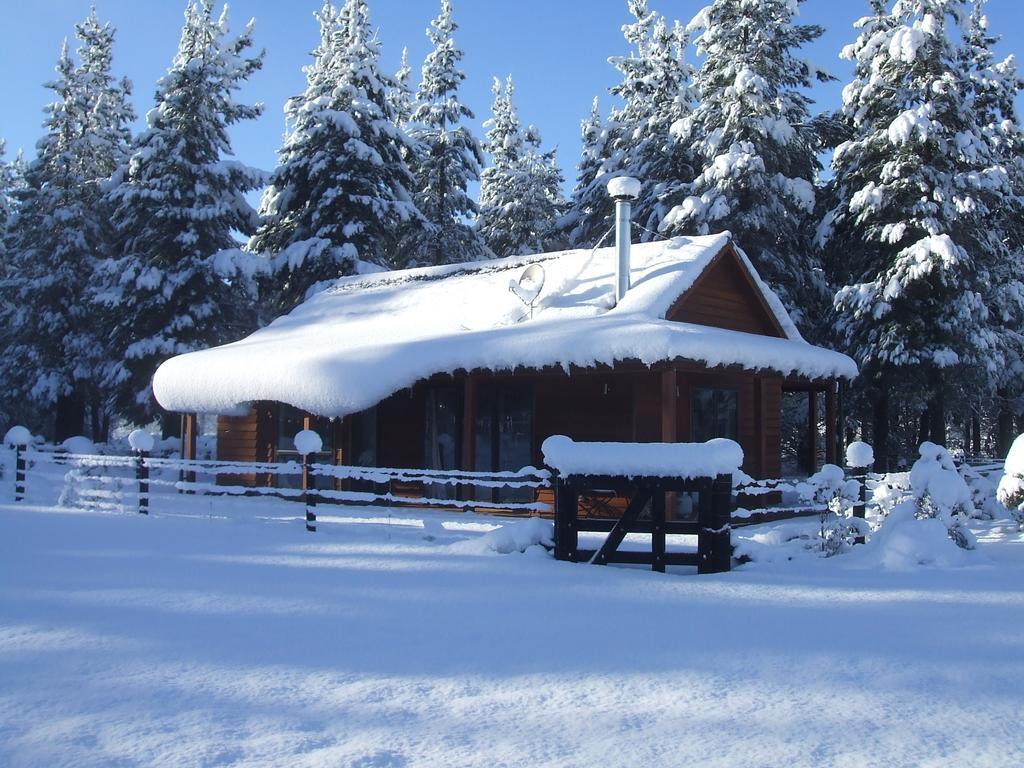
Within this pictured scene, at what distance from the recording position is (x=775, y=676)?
17.5ft

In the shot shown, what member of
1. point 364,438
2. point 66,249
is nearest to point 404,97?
point 66,249

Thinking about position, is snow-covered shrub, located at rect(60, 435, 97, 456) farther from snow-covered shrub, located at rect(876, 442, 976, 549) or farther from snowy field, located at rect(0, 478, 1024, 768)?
snow-covered shrub, located at rect(876, 442, 976, 549)

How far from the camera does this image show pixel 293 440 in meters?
18.4

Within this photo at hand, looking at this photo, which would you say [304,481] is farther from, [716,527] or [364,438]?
[716,527]

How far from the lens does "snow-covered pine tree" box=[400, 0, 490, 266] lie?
33688 millimetres

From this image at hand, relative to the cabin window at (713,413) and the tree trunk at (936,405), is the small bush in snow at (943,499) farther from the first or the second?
the tree trunk at (936,405)

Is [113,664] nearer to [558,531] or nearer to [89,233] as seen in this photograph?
[558,531]

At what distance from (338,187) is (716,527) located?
72.7ft

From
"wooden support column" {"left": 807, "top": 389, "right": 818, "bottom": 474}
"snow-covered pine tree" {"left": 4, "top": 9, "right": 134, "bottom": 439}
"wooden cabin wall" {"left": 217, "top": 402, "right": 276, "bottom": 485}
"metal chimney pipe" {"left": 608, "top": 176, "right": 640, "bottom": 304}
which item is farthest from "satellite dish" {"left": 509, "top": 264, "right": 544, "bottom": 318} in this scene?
"snow-covered pine tree" {"left": 4, "top": 9, "right": 134, "bottom": 439}

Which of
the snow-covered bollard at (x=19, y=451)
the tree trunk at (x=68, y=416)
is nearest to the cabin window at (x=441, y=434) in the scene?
the snow-covered bollard at (x=19, y=451)

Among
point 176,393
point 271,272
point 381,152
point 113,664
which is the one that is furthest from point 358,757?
point 381,152

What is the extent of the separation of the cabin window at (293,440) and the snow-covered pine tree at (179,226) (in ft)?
27.9

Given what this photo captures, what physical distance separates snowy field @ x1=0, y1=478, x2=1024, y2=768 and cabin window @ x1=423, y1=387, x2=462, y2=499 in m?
6.91

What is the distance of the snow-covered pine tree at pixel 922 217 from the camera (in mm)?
21375
